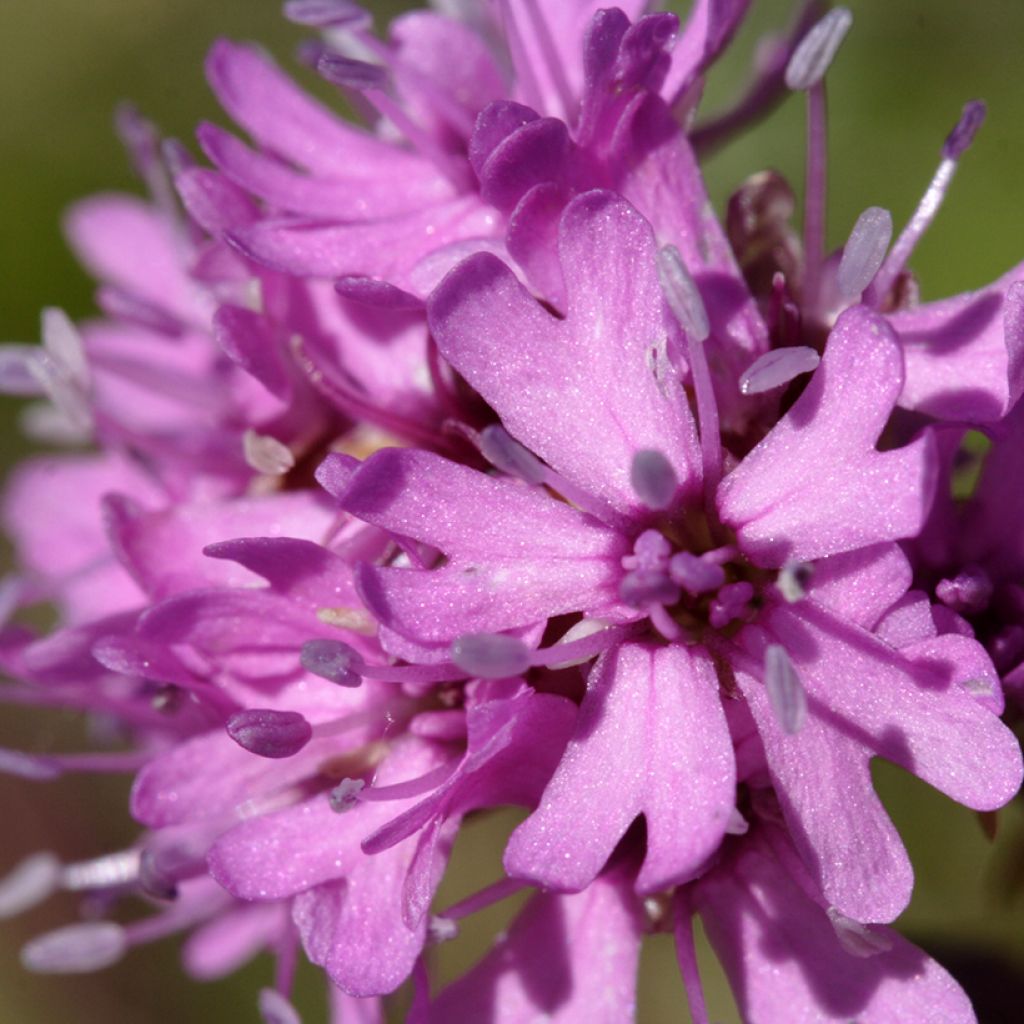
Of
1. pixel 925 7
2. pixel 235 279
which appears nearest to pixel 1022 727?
pixel 235 279

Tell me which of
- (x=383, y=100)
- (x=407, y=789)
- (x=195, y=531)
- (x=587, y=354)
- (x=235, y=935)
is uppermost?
(x=383, y=100)

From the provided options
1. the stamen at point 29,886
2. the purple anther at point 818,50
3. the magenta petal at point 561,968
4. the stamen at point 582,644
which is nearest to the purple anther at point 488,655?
the stamen at point 582,644

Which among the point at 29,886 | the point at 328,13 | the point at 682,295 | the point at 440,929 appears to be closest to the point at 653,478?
the point at 682,295

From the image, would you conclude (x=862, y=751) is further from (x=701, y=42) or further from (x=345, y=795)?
(x=701, y=42)

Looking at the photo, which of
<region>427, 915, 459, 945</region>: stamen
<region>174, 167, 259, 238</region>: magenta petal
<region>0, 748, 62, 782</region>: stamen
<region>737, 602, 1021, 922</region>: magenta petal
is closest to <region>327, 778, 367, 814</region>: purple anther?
<region>427, 915, 459, 945</region>: stamen

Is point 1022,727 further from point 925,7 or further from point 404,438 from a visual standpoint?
point 925,7

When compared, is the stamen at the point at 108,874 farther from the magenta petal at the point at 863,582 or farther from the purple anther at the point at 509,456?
the magenta petal at the point at 863,582
